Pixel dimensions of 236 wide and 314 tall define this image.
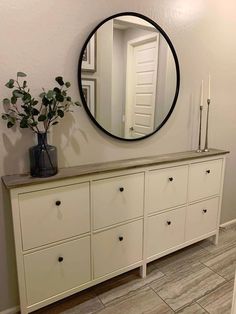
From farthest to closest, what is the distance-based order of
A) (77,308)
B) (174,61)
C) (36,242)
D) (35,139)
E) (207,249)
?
1. (207,249)
2. (174,61)
3. (77,308)
4. (35,139)
5. (36,242)

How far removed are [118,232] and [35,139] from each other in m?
0.85

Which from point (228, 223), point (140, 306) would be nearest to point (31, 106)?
point (140, 306)

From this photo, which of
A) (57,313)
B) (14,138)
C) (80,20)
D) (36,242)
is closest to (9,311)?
(57,313)

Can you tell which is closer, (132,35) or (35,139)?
(35,139)

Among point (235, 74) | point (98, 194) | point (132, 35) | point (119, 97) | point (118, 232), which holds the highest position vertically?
point (132, 35)

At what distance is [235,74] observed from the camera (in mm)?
2396

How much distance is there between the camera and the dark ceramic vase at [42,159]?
1.40 metres

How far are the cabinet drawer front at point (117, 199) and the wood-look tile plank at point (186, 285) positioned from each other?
600mm

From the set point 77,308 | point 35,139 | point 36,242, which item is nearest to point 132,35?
point 35,139

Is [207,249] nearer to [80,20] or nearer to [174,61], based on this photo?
[174,61]

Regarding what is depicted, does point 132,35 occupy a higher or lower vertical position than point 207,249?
higher

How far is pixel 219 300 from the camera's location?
173 centimetres

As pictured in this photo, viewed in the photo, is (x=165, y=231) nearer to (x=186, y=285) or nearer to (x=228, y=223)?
(x=186, y=285)

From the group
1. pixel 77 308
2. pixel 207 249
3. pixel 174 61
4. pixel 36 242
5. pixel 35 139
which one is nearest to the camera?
pixel 36 242
